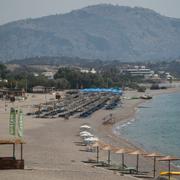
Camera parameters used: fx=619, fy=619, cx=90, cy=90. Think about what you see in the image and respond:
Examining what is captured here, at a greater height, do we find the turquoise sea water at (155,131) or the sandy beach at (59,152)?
the sandy beach at (59,152)

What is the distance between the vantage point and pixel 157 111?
78812mm

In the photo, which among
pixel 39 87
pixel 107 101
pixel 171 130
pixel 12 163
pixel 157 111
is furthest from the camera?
pixel 39 87

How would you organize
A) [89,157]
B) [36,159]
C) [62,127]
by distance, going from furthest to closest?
[62,127] < [89,157] < [36,159]

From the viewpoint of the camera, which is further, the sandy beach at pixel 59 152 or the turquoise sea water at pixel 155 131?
the turquoise sea water at pixel 155 131

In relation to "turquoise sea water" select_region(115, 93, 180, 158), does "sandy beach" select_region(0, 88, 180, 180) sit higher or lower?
higher

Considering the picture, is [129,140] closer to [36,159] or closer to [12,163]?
[36,159]

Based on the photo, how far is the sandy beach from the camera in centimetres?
2454

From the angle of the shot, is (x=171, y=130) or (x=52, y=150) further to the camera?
(x=171, y=130)

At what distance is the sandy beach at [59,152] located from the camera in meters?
24.5

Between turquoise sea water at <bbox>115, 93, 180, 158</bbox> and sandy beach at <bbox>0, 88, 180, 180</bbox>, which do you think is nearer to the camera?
sandy beach at <bbox>0, 88, 180, 180</bbox>

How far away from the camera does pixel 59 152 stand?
107ft

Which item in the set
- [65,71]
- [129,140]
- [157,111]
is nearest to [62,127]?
[129,140]

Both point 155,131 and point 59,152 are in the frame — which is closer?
point 59,152

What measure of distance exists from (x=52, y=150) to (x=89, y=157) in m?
2.71
